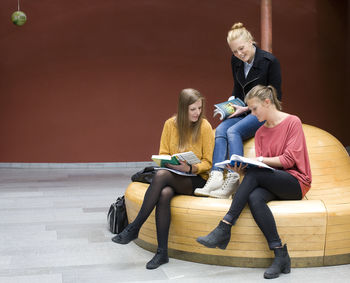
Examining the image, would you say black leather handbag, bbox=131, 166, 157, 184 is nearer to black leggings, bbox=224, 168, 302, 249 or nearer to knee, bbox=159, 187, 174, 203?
knee, bbox=159, 187, 174, 203

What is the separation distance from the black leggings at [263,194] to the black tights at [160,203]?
49 centimetres

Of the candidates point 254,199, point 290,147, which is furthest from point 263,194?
point 290,147

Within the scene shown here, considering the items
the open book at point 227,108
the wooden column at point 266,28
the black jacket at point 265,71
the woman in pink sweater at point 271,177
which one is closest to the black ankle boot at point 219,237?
the woman in pink sweater at point 271,177

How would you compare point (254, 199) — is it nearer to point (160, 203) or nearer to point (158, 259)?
point (160, 203)

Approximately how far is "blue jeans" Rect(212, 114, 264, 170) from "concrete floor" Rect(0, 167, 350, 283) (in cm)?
92

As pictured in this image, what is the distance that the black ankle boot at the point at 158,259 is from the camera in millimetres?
3467

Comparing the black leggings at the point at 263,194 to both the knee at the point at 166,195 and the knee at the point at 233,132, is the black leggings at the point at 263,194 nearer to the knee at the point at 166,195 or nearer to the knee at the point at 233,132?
the knee at the point at 166,195

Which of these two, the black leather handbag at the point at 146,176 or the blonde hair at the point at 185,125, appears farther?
the black leather handbag at the point at 146,176

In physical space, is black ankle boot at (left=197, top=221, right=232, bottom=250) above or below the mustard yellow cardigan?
below

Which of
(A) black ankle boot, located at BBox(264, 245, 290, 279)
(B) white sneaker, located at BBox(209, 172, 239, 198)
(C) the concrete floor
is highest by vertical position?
(B) white sneaker, located at BBox(209, 172, 239, 198)

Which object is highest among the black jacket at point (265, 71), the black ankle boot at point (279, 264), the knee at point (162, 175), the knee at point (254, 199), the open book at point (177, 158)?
the black jacket at point (265, 71)

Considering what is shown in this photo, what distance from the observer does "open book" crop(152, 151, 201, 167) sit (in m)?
3.53

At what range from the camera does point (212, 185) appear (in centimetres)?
373

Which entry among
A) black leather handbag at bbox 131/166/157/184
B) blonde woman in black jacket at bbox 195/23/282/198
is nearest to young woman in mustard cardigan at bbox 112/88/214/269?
blonde woman in black jacket at bbox 195/23/282/198
